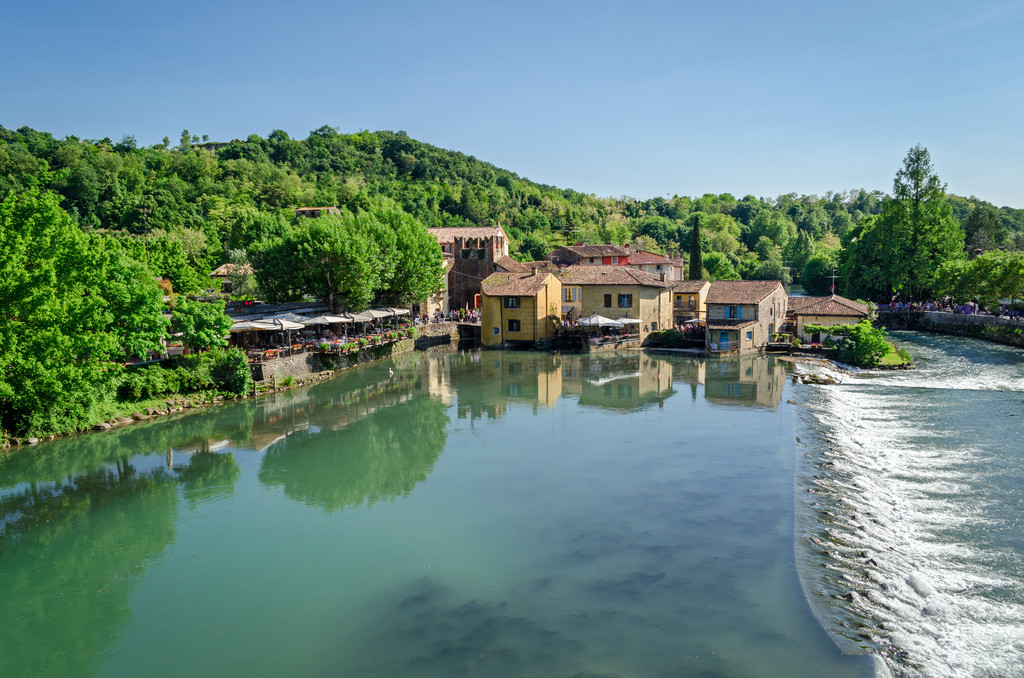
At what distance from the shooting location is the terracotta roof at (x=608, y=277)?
45594 mm

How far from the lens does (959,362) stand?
123 ft

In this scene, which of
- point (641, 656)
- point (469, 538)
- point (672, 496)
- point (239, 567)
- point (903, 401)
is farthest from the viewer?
point (903, 401)

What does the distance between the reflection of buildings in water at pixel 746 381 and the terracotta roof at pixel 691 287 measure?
29.1 feet

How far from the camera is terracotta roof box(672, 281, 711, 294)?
4889 centimetres

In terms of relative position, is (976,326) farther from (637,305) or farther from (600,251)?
(600,251)

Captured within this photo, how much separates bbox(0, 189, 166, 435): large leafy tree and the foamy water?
23.1 m

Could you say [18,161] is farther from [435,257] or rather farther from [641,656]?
[641,656]

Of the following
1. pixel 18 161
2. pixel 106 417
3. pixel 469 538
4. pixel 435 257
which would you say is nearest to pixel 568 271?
pixel 435 257

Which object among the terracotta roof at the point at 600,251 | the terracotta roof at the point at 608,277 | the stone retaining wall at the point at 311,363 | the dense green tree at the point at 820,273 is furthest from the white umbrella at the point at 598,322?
the dense green tree at the point at 820,273

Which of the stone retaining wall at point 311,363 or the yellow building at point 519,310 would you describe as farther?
the yellow building at point 519,310

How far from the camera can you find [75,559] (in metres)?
14.6

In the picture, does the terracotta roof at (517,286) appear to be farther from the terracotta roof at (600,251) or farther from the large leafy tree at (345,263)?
the terracotta roof at (600,251)

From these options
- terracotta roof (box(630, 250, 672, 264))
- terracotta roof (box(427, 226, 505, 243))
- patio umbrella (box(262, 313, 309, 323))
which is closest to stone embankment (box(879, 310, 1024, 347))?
terracotta roof (box(630, 250, 672, 264))

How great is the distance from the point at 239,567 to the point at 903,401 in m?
26.6
